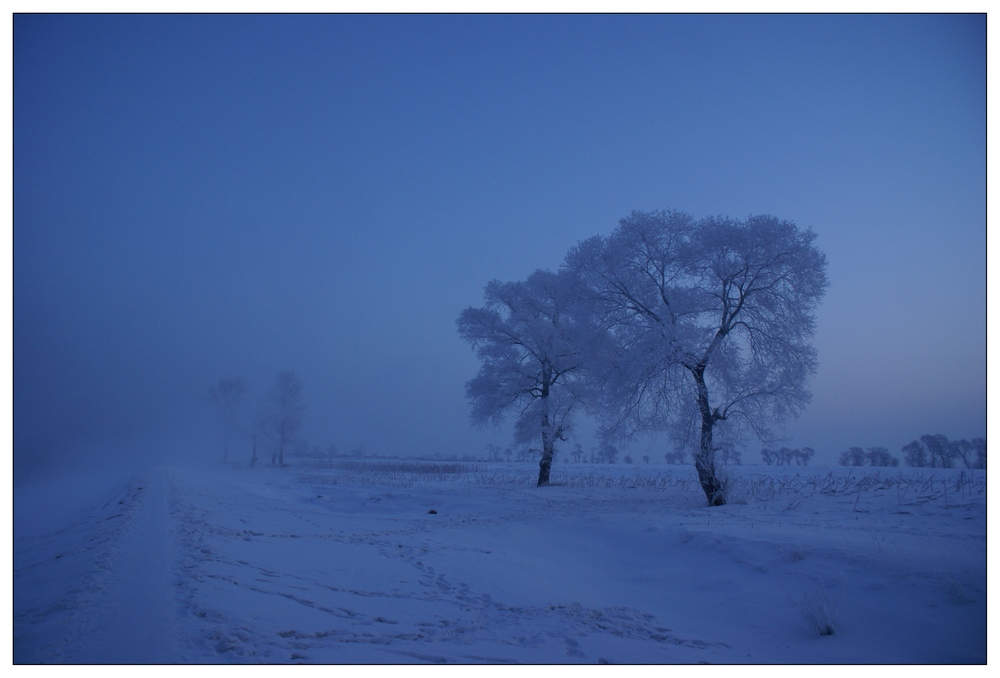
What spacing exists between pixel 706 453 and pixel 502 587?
8899 mm

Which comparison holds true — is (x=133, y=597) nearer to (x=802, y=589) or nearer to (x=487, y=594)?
(x=487, y=594)

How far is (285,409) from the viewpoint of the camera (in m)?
49.1

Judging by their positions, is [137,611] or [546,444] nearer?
[137,611]

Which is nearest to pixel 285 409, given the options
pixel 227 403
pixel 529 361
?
pixel 227 403

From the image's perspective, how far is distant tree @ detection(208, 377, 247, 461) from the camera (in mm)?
50688

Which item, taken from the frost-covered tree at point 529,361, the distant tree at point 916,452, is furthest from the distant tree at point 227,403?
the distant tree at point 916,452

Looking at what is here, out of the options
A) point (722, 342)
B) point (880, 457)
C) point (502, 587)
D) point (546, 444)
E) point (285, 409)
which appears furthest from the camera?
point (285, 409)

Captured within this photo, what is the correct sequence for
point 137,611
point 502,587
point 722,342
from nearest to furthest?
point 137,611, point 502,587, point 722,342

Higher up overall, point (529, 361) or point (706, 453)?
point (529, 361)

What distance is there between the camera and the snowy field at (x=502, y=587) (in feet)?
12.9

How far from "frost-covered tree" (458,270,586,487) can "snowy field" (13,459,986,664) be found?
34.8ft

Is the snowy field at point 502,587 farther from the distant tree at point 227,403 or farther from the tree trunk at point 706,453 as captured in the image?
the distant tree at point 227,403

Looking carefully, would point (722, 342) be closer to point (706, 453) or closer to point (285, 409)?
point (706, 453)

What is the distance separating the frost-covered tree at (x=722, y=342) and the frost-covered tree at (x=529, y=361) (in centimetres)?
650
